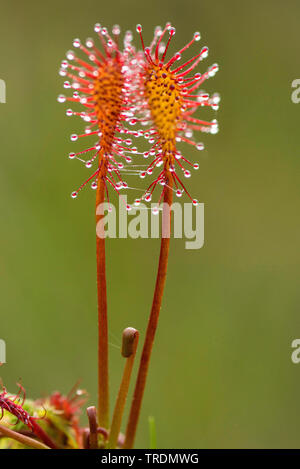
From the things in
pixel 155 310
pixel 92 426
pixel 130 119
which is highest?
pixel 130 119

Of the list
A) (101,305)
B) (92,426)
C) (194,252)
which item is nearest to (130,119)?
(101,305)

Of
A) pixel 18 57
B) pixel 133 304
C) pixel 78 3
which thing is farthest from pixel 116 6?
pixel 133 304

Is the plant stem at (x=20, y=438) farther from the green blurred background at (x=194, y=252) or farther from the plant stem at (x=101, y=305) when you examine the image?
the green blurred background at (x=194, y=252)

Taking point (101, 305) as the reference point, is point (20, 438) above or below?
below

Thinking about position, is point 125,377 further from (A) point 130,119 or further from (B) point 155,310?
(A) point 130,119

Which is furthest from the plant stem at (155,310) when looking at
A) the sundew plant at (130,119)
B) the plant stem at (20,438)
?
the plant stem at (20,438)
